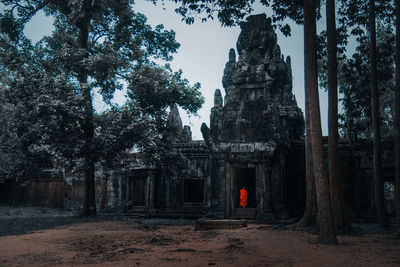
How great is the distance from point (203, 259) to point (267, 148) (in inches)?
338

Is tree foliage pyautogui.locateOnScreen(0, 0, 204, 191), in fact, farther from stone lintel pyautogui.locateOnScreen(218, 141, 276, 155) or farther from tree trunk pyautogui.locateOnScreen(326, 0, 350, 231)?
tree trunk pyautogui.locateOnScreen(326, 0, 350, 231)

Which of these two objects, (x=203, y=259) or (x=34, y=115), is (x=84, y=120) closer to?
(x=34, y=115)

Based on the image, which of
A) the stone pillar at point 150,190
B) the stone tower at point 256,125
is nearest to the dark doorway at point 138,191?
the stone pillar at point 150,190

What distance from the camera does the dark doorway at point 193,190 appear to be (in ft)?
63.0

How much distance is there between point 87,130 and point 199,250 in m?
10.2

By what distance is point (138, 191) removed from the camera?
20.4 metres

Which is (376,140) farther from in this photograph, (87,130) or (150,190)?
(87,130)

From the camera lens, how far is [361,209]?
16.2 meters

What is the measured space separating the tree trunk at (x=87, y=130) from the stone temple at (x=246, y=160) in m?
2.23

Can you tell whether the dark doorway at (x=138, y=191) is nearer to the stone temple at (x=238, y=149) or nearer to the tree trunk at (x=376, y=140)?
the stone temple at (x=238, y=149)

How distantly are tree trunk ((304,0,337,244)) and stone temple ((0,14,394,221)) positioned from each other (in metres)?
4.82

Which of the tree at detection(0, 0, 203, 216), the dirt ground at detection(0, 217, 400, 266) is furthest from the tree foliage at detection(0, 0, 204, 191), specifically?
the dirt ground at detection(0, 217, 400, 266)

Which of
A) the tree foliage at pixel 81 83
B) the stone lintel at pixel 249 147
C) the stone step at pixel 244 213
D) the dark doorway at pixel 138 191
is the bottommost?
the stone step at pixel 244 213

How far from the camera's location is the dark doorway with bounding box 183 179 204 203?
63.0ft
